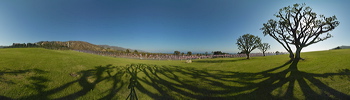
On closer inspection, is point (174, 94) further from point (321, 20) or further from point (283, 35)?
point (321, 20)

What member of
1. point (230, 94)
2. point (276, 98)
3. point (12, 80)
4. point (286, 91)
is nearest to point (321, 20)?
point (286, 91)

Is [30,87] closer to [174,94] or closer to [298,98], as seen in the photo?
[174,94]

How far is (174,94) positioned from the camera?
6328 mm

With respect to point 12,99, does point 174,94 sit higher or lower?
lower

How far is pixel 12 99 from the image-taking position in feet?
14.4

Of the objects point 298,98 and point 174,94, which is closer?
point 298,98

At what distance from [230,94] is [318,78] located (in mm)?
6155

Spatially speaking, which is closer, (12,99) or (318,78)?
(12,99)

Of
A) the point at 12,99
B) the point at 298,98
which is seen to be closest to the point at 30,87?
the point at 12,99

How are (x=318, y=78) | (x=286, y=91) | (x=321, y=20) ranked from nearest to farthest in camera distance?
(x=286, y=91), (x=318, y=78), (x=321, y=20)

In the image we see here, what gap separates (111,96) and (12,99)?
3.32 meters

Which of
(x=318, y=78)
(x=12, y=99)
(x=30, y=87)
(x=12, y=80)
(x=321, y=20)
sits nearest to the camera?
(x=12, y=99)

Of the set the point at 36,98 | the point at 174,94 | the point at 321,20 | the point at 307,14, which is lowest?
the point at 174,94

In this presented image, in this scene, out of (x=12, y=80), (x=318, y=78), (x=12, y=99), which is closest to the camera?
(x=12, y=99)
